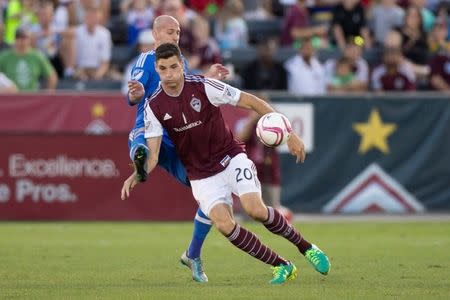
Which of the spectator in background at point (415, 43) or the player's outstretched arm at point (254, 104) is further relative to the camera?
the spectator in background at point (415, 43)

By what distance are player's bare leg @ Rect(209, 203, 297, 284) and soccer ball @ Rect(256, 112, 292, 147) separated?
657 mm

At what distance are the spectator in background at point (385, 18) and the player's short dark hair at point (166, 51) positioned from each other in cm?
1258

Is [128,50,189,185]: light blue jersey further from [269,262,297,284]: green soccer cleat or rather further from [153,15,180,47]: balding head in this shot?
[269,262,297,284]: green soccer cleat

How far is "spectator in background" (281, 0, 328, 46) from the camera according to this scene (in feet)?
70.4

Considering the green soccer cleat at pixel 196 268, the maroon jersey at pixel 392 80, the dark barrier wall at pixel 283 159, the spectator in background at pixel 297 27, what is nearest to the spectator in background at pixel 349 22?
the spectator in background at pixel 297 27

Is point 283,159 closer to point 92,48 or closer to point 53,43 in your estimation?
point 92,48

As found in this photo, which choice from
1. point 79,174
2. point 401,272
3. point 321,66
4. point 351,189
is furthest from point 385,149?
point 401,272

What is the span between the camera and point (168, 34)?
10703 millimetres

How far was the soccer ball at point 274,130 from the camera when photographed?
32.1 feet

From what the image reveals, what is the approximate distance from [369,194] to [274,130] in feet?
31.5

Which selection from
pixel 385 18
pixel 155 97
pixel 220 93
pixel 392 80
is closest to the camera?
pixel 220 93

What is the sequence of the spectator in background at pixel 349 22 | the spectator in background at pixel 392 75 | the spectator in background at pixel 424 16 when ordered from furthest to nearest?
the spectator in background at pixel 424 16, the spectator in background at pixel 349 22, the spectator in background at pixel 392 75

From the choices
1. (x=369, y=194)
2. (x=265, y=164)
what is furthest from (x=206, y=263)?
(x=369, y=194)

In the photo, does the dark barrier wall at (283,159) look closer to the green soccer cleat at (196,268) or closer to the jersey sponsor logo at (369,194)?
the jersey sponsor logo at (369,194)
